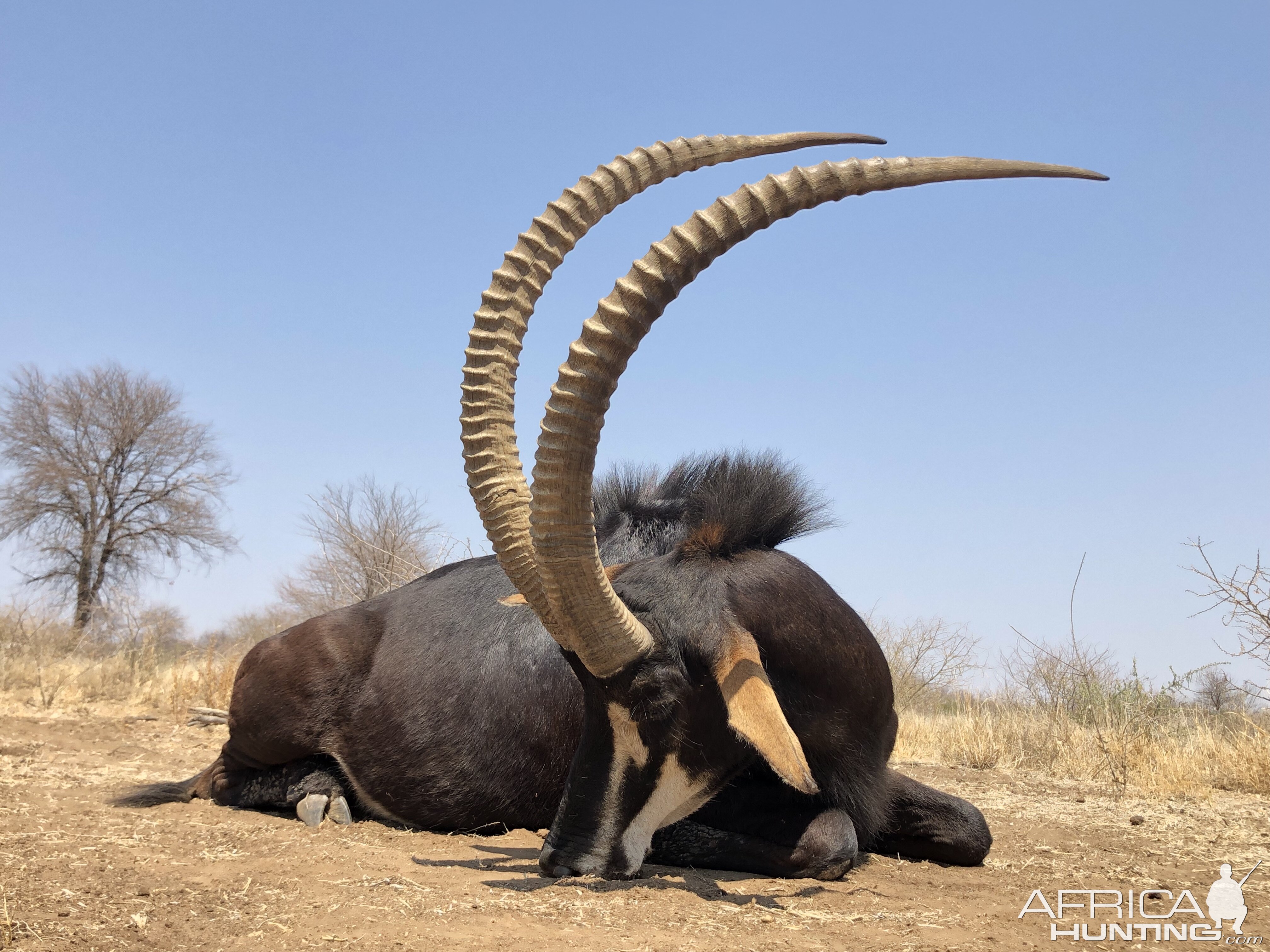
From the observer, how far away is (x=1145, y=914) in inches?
156

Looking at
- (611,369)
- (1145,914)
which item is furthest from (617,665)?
(1145,914)

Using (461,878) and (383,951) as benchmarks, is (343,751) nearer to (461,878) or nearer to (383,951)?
(461,878)

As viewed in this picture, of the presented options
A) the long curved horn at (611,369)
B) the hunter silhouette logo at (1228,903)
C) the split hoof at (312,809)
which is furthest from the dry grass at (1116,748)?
the split hoof at (312,809)

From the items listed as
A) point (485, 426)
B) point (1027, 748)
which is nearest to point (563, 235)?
point (485, 426)

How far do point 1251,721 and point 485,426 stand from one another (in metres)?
7.87

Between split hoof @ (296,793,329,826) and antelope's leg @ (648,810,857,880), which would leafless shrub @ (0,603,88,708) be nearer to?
split hoof @ (296,793,329,826)

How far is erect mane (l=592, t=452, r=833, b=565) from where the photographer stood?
4.73 metres

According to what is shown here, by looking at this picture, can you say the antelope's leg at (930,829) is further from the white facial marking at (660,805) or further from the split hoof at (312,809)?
the split hoof at (312,809)

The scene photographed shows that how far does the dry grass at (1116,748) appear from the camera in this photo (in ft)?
25.0

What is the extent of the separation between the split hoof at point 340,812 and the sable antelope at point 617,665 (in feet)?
0.17

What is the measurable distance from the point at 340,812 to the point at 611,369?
3.55 m

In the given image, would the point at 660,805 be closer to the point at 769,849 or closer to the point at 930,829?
the point at 769,849

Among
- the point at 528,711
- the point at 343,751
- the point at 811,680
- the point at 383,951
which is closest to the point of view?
the point at 383,951

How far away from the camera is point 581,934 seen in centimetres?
317
